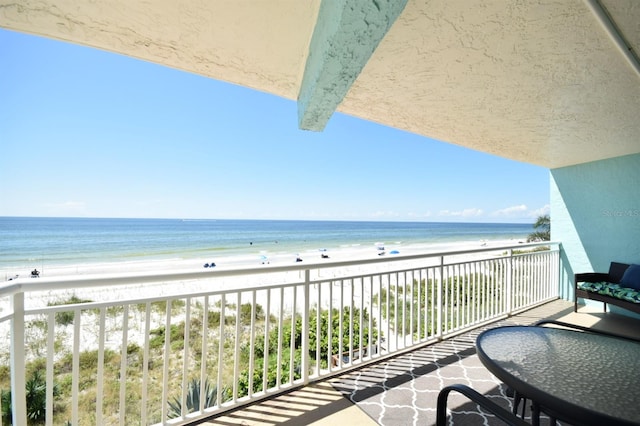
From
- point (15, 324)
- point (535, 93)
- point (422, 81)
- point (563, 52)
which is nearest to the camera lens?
point (15, 324)

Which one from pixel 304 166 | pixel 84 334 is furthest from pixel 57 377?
pixel 304 166

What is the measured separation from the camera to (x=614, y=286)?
3703 millimetres

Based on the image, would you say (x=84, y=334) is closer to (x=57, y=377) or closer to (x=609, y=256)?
(x=57, y=377)

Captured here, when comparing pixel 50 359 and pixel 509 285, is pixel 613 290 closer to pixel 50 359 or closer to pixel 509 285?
pixel 509 285

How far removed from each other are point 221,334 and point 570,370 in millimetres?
1833

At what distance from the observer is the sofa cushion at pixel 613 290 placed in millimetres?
3357

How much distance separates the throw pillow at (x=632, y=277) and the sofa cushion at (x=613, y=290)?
8 cm

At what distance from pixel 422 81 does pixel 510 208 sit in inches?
1546

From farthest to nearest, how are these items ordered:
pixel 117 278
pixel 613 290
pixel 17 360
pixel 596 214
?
pixel 596 214 → pixel 613 290 → pixel 117 278 → pixel 17 360

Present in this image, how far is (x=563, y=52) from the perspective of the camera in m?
1.66

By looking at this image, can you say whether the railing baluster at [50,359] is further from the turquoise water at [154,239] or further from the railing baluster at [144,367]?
the turquoise water at [154,239]

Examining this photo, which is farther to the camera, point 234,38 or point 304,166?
point 304,166

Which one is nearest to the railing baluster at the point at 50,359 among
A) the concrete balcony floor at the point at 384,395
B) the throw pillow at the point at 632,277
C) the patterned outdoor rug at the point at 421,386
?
the concrete balcony floor at the point at 384,395

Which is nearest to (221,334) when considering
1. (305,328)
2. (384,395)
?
(305,328)
